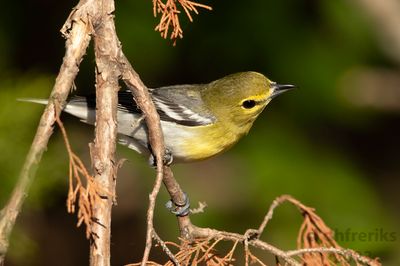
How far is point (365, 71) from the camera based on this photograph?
5809 mm

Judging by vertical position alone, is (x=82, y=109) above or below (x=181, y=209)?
above

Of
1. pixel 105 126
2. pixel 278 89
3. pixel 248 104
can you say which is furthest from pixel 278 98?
pixel 105 126

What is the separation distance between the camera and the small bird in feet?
12.9

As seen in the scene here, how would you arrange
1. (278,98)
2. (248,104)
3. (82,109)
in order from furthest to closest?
(278,98), (248,104), (82,109)

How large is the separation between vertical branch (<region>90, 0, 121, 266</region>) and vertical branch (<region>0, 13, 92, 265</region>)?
12cm

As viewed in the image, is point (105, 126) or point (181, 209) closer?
point (105, 126)

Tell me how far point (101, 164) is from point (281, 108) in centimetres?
317

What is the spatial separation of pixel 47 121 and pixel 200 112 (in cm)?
242

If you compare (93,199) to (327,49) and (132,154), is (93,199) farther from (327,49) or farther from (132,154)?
(327,49)

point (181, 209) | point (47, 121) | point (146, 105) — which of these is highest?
point (146, 105)

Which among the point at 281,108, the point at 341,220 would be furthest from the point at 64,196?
the point at 341,220

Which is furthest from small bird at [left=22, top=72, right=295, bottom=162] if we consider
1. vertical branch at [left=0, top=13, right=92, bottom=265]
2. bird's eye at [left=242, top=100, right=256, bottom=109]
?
vertical branch at [left=0, top=13, right=92, bottom=265]

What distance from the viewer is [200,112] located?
435 centimetres

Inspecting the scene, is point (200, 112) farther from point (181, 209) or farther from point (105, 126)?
point (105, 126)
